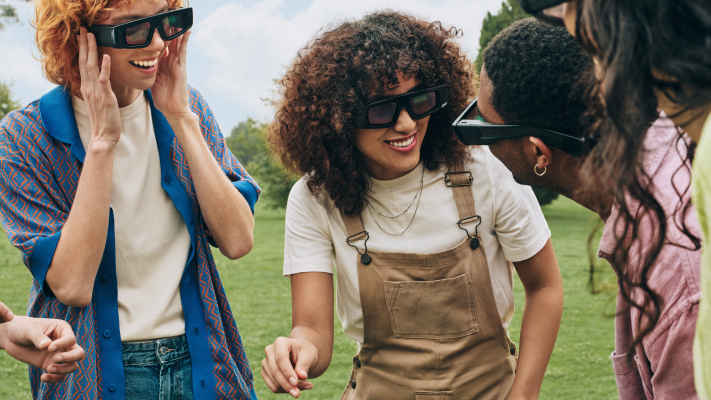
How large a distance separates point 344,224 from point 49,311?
997mm

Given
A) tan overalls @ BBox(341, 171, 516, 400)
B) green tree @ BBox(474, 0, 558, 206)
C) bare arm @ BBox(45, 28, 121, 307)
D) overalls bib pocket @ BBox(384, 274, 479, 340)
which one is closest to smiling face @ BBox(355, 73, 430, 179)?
tan overalls @ BBox(341, 171, 516, 400)

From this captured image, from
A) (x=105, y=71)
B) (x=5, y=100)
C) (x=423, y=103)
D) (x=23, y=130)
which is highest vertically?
(x=105, y=71)

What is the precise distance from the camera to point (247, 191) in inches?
104

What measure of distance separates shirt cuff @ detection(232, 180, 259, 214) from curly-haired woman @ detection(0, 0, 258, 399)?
0.17 feet

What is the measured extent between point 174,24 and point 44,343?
3.59 feet

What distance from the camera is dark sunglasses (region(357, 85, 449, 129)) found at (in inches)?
99.2

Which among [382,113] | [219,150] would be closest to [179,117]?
[219,150]

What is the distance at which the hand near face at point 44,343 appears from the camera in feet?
6.80

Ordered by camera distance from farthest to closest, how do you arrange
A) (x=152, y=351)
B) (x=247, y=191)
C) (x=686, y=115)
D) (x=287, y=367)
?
(x=247, y=191)
(x=152, y=351)
(x=287, y=367)
(x=686, y=115)

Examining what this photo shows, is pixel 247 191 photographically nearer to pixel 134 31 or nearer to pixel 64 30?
pixel 134 31

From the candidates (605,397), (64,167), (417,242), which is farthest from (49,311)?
(605,397)

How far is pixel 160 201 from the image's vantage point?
8.13ft

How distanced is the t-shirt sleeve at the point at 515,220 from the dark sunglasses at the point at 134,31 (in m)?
1.19

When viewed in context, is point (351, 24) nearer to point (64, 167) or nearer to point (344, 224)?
point (344, 224)
